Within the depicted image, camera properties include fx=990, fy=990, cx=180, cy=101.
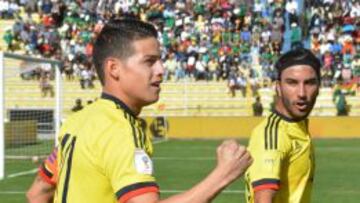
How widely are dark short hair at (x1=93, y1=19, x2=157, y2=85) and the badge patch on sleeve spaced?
46cm

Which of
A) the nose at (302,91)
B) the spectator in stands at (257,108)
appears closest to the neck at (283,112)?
the nose at (302,91)

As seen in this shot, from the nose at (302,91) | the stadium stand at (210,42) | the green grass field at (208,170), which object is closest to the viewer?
the nose at (302,91)

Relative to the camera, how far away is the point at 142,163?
4156 millimetres

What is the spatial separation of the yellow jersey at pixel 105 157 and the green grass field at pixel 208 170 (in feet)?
39.7

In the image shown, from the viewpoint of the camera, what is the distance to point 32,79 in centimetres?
3638

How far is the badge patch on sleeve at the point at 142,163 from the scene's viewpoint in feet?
13.6

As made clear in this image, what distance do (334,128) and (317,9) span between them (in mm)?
9442

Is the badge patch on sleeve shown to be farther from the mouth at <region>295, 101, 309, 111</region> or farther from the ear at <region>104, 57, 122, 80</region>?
the mouth at <region>295, 101, 309, 111</region>

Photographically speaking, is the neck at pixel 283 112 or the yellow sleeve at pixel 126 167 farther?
the neck at pixel 283 112

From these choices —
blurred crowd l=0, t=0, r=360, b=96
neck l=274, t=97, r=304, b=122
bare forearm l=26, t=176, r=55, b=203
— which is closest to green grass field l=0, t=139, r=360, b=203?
blurred crowd l=0, t=0, r=360, b=96

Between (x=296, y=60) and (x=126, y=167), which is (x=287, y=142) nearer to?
(x=296, y=60)

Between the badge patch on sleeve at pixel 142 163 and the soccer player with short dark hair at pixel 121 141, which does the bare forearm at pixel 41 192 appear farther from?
the badge patch on sleeve at pixel 142 163

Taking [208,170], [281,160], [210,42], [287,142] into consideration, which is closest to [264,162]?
[281,160]

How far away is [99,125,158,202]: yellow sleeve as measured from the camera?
4.14 meters
